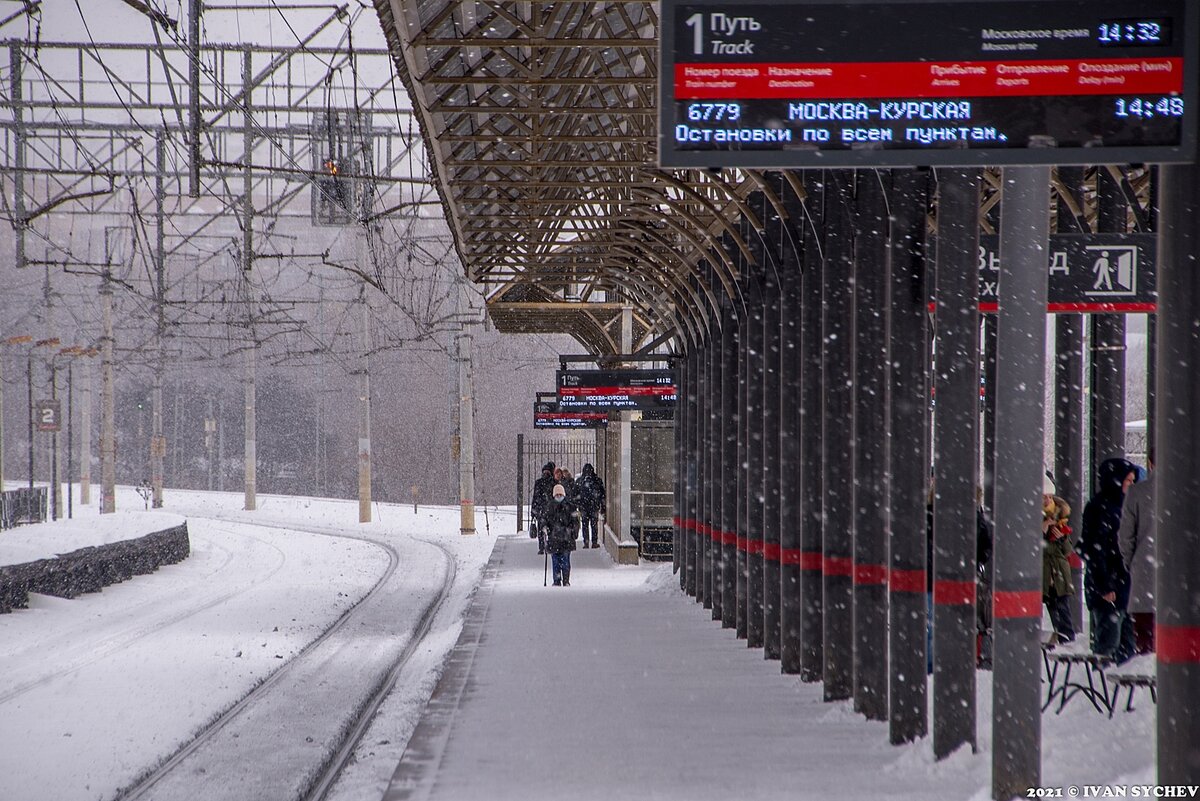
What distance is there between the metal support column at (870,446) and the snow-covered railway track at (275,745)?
337 cm

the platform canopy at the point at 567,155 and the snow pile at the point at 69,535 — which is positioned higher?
the platform canopy at the point at 567,155

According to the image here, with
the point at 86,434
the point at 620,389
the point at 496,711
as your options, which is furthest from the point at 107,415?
the point at 496,711

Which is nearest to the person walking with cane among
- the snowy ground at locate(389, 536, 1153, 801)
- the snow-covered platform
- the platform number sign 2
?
the snowy ground at locate(389, 536, 1153, 801)

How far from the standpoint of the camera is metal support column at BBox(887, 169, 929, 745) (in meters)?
7.77

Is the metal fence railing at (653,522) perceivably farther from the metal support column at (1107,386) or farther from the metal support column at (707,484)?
the metal support column at (1107,386)

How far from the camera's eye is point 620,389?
20219mm

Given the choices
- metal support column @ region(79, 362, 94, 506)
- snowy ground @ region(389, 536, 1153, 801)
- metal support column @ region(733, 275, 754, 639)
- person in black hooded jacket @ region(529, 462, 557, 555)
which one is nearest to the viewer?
snowy ground @ region(389, 536, 1153, 801)

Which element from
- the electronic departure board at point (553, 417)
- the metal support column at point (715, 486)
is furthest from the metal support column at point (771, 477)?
the electronic departure board at point (553, 417)

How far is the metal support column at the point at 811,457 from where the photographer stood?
394 inches

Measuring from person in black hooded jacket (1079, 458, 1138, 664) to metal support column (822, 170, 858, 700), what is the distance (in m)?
1.57

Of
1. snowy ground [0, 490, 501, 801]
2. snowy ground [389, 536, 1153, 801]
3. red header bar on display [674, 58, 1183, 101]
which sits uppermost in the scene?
red header bar on display [674, 58, 1183, 101]

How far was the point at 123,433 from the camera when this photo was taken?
247ft

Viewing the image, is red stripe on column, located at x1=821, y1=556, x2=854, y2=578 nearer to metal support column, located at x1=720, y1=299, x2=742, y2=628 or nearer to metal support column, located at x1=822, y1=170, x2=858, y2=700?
metal support column, located at x1=822, y1=170, x2=858, y2=700

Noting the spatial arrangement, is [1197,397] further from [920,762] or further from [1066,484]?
[1066,484]
